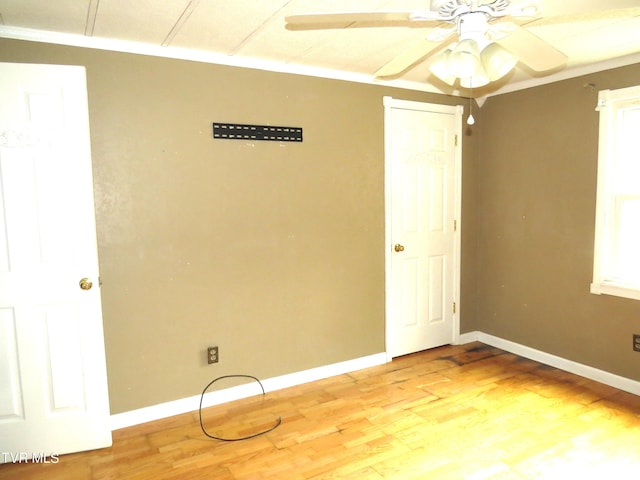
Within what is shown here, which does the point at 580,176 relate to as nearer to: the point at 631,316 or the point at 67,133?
the point at 631,316

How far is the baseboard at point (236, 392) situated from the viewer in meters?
2.79

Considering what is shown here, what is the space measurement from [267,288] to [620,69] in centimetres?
295

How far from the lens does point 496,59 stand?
1.46 meters

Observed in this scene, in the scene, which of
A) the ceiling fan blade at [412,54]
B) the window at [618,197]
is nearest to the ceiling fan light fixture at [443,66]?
the ceiling fan blade at [412,54]

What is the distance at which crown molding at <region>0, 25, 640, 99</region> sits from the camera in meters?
2.40

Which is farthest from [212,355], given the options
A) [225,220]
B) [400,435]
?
[400,435]

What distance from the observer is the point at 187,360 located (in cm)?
293

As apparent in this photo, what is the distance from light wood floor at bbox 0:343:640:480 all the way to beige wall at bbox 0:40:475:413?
1.10ft

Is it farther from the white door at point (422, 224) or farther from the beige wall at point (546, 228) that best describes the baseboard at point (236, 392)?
the beige wall at point (546, 228)

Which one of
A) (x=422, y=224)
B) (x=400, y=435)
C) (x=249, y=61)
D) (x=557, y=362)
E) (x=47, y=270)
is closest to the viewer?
(x=47, y=270)

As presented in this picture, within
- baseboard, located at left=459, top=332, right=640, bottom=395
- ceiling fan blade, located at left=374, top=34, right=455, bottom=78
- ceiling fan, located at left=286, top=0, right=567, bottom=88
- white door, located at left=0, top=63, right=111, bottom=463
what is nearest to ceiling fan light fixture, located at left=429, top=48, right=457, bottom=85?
ceiling fan, located at left=286, top=0, right=567, bottom=88

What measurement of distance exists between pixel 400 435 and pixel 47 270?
224 cm

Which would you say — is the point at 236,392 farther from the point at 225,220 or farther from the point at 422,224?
the point at 422,224

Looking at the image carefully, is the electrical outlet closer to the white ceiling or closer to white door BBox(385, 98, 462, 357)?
white door BBox(385, 98, 462, 357)
